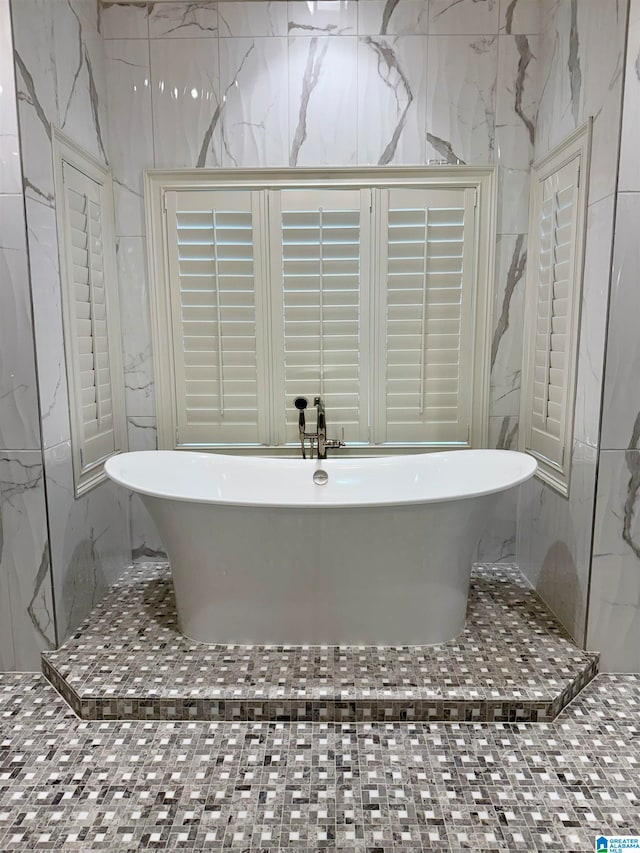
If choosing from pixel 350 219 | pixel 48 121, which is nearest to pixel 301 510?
pixel 350 219

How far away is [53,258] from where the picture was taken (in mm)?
2393

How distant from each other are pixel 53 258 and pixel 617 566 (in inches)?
99.1

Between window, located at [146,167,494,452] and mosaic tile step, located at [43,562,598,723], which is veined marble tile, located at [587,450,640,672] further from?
window, located at [146,167,494,452]

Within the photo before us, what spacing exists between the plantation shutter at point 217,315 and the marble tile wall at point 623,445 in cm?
163

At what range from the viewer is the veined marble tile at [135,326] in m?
3.07

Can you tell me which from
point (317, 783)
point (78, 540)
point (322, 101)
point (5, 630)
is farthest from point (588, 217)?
point (5, 630)

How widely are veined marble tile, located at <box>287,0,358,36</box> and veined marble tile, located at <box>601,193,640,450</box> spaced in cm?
162

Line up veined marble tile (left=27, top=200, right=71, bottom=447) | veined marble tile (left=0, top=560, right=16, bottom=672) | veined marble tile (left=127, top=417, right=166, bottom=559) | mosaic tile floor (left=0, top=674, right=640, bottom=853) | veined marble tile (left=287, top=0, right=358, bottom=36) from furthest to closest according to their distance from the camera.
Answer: veined marble tile (left=127, top=417, right=166, bottom=559), veined marble tile (left=287, top=0, right=358, bottom=36), veined marble tile (left=0, top=560, right=16, bottom=672), veined marble tile (left=27, top=200, right=71, bottom=447), mosaic tile floor (left=0, top=674, right=640, bottom=853)

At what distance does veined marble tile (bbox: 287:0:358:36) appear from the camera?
2.84 metres

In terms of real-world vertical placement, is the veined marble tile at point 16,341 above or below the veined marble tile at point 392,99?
below

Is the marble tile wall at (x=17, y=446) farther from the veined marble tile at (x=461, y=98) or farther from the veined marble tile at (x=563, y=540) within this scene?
the veined marble tile at (x=563, y=540)

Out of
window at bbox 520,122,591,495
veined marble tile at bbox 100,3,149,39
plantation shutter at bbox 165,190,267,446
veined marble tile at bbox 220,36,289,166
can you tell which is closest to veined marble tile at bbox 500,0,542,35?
window at bbox 520,122,591,495

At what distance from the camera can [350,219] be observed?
2.99m

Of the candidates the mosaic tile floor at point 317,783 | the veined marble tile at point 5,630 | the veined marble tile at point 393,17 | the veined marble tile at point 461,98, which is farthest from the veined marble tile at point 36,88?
the mosaic tile floor at point 317,783
